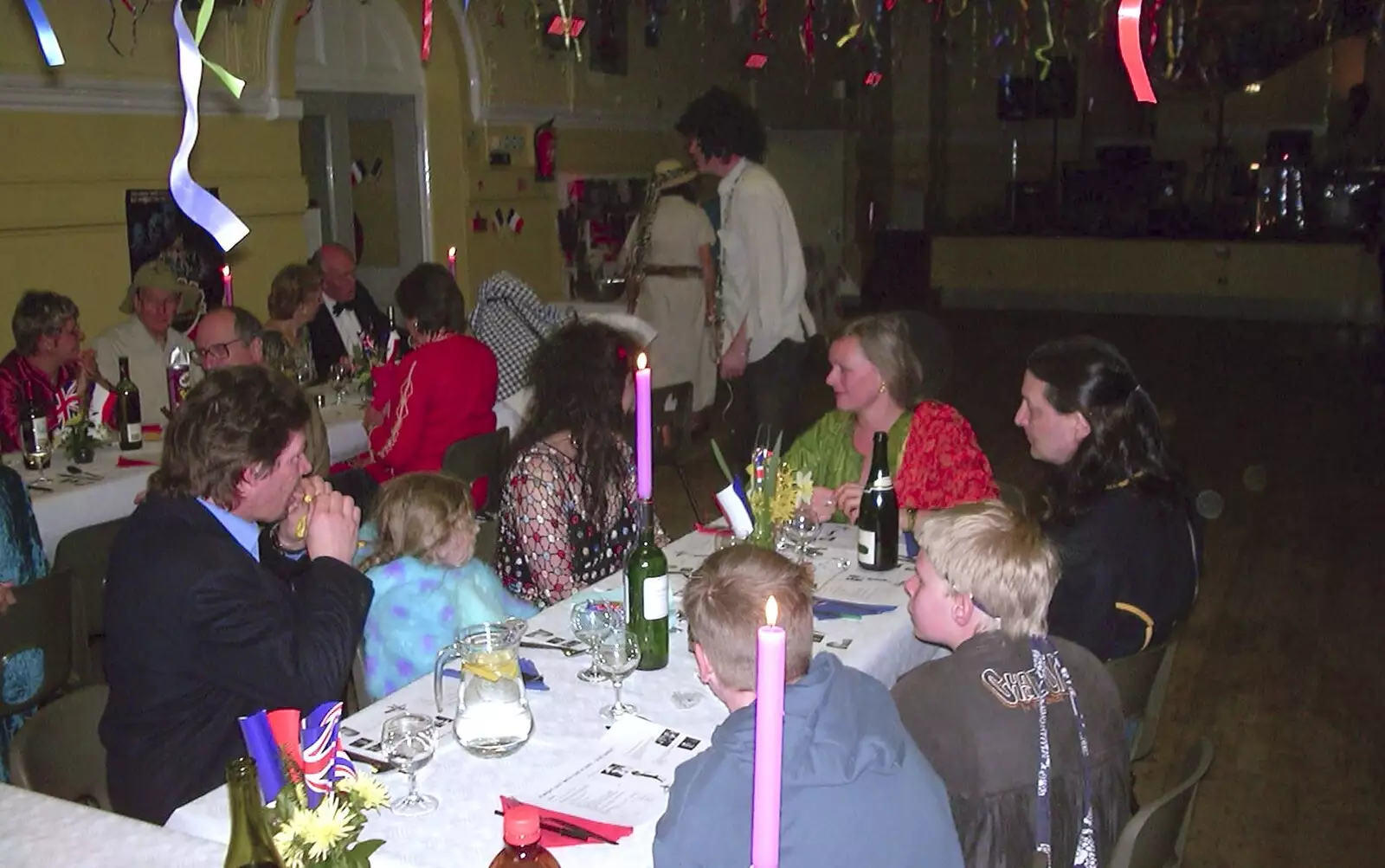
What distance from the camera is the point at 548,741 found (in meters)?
1.97

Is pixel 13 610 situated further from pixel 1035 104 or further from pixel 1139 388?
pixel 1035 104

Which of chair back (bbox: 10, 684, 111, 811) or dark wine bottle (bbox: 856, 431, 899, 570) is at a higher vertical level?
dark wine bottle (bbox: 856, 431, 899, 570)

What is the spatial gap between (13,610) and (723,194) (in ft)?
10.6

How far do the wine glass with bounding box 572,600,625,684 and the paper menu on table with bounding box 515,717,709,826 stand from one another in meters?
0.18

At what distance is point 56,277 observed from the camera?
5.16 meters

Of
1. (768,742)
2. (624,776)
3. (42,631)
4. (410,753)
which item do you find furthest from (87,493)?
(768,742)

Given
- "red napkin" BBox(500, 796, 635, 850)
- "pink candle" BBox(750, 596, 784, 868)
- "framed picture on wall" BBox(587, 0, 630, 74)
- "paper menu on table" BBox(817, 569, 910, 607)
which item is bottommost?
"red napkin" BBox(500, 796, 635, 850)

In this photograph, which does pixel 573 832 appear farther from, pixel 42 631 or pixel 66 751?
pixel 42 631

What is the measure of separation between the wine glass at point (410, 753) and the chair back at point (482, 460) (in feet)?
6.95

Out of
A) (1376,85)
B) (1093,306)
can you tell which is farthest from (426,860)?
(1376,85)

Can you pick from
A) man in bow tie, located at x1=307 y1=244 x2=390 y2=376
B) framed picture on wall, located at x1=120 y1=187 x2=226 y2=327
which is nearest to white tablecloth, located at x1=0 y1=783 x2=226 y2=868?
man in bow tie, located at x1=307 y1=244 x2=390 y2=376

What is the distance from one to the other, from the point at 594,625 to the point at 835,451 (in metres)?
1.33

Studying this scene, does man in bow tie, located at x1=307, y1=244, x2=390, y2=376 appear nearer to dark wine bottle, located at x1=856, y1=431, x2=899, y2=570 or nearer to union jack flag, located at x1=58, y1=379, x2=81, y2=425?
union jack flag, located at x1=58, y1=379, x2=81, y2=425

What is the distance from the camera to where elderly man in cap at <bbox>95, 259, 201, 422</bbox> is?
4.77m
